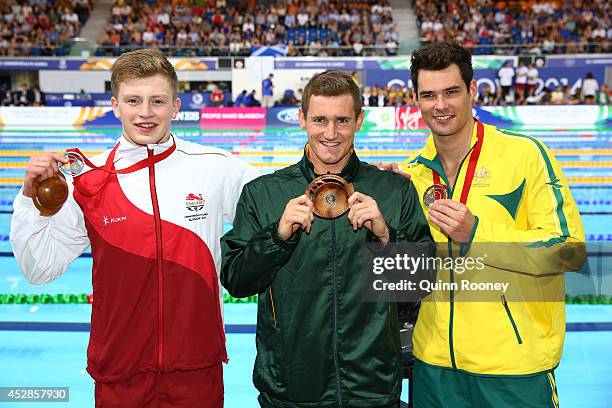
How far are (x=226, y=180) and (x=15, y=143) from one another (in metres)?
14.0

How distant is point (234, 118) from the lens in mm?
19922

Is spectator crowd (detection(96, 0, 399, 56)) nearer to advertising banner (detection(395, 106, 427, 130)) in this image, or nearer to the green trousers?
advertising banner (detection(395, 106, 427, 130))

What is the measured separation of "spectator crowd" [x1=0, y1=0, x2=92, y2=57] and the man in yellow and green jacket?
2333cm

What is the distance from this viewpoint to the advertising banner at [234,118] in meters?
19.5

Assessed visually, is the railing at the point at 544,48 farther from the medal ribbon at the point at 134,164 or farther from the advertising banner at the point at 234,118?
the medal ribbon at the point at 134,164

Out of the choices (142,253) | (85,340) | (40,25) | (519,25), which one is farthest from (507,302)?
(40,25)

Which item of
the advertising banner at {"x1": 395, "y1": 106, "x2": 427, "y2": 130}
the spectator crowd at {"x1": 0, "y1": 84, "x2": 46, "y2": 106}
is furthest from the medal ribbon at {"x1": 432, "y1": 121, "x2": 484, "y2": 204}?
the spectator crowd at {"x1": 0, "y1": 84, "x2": 46, "y2": 106}

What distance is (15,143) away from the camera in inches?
580

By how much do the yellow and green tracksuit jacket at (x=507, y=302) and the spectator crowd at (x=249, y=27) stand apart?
21.3 metres

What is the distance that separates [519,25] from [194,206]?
987 inches

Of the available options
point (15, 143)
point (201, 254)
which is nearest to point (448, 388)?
point (201, 254)

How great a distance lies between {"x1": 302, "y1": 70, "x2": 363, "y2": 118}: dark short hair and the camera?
80.8 inches

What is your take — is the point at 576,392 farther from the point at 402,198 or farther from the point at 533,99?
the point at 533,99

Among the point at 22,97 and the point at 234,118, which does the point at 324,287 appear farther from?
the point at 22,97
